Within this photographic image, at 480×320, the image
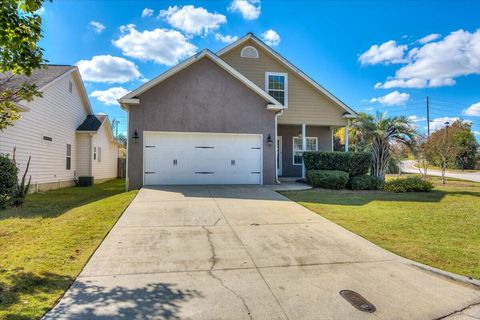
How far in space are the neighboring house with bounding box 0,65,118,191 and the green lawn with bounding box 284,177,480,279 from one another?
436 inches

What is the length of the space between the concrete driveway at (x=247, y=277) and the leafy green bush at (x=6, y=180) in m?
5.12

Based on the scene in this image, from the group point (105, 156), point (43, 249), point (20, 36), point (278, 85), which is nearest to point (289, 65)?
point (278, 85)

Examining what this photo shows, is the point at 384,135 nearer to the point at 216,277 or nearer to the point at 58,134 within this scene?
the point at 216,277

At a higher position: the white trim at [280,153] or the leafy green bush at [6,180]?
the white trim at [280,153]

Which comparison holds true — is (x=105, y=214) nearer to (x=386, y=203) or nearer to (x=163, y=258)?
(x=163, y=258)

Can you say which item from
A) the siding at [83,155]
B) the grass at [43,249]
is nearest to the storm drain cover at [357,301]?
the grass at [43,249]

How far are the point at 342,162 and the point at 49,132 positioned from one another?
550 inches

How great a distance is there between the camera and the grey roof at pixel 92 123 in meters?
17.7

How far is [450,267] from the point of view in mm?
4570

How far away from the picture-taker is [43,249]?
16.4 feet

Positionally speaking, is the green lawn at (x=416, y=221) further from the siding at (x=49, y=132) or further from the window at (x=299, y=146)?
the siding at (x=49, y=132)

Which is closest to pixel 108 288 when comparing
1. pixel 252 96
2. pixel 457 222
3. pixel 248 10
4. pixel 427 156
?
pixel 457 222

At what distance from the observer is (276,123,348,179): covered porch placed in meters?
16.8

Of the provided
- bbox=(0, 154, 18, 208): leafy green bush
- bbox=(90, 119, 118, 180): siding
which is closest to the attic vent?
bbox=(90, 119, 118, 180): siding
